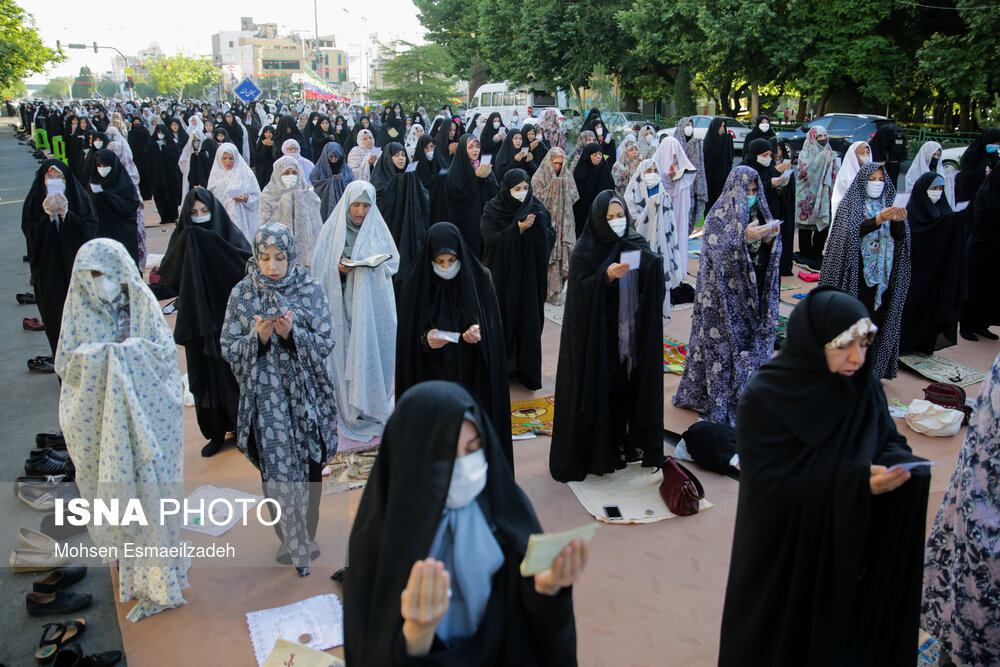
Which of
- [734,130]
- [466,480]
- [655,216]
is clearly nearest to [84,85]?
[734,130]

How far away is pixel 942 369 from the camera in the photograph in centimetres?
669

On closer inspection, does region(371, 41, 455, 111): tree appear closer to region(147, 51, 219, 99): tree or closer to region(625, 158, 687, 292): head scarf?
region(625, 158, 687, 292): head scarf

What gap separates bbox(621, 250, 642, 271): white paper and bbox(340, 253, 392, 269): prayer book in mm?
1690

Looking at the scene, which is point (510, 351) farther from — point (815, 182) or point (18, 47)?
point (18, 47)

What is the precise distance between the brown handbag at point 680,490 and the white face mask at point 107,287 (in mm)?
3215

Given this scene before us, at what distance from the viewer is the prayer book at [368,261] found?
16.6ft

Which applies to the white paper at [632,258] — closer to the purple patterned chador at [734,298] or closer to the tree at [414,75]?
the purple patterned chador at [734,298]

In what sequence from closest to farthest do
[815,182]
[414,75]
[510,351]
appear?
[510,351], [815,182], [414,75]

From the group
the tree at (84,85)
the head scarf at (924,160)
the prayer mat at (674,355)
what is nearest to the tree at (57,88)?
the tree at (84,85)

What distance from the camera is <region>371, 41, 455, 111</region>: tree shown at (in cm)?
3591

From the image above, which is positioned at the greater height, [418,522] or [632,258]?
[632,258]

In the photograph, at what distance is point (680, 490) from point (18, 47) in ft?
108

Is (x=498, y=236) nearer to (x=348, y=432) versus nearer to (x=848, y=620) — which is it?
(x=348, y=432)

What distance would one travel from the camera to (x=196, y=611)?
359cm
